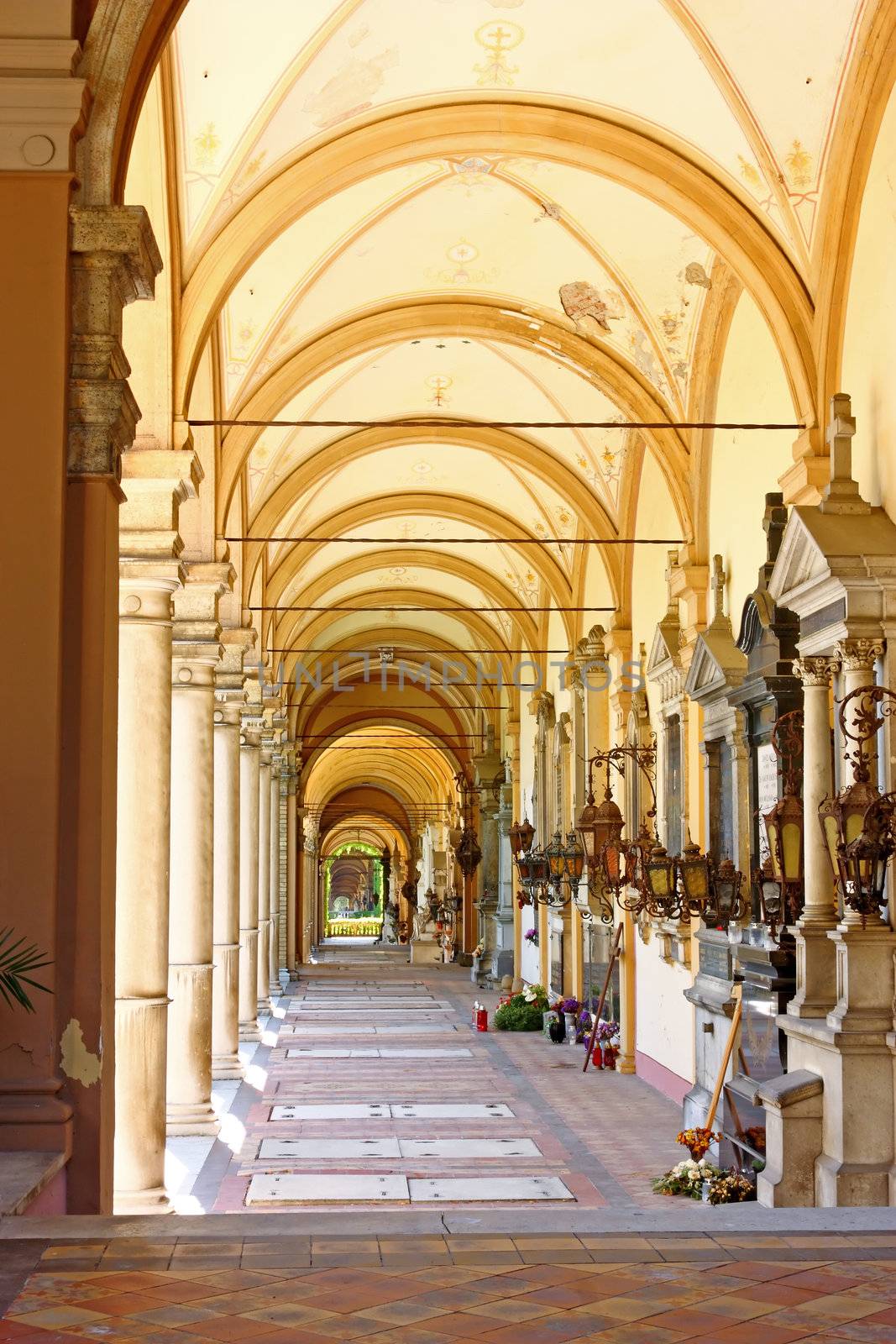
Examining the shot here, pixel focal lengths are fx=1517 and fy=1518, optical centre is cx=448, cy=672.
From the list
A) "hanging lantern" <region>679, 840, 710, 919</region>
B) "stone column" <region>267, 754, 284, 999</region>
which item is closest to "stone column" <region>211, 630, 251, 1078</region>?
"hanging lantern" <region>679, 840, 710, 919</region>

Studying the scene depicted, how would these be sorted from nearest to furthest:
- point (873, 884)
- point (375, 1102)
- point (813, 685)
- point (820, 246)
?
point (873, 884) < point (813, 685) < point (820, 246) < point (375, 1102)

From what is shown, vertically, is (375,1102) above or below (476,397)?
below

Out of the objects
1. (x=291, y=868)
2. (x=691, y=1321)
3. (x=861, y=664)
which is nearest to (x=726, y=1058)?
(x=861, y=664)

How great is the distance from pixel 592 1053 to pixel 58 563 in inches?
521

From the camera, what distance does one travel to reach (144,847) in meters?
8.79

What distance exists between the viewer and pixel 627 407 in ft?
46.6

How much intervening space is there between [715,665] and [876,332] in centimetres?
348

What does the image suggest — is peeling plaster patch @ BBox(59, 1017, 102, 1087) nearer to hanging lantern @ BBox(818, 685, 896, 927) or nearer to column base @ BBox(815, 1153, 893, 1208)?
hanging lantern @ BBox(818, 685, 896, 927)

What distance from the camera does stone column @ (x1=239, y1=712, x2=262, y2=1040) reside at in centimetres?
1941

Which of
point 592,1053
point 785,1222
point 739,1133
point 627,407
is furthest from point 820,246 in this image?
point 592,1053

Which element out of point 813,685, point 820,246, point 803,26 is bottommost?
point 813,685

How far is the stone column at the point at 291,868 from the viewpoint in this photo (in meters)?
31.4

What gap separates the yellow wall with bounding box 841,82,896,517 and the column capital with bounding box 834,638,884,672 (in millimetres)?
814

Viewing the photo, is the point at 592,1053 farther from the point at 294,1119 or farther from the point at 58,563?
the point at 58,563
